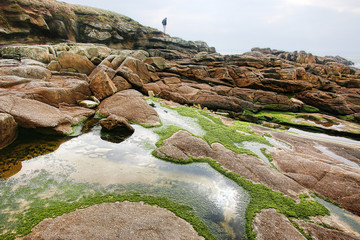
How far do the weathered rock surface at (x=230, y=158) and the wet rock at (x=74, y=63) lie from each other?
18102 millimetres

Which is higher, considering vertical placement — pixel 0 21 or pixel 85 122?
pixel 0 21

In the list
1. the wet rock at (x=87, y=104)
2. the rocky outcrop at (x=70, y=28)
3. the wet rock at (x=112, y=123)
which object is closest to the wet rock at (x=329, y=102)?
the wet rock at (x=112, y=123)

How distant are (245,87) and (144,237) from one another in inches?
1180

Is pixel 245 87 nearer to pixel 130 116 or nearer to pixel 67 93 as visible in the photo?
pixel 130 116

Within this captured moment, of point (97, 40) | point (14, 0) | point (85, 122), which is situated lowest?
point (85, 122)

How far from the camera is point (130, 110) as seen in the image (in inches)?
626

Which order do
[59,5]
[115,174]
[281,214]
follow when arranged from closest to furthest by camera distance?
[281,214]
[115,174]
[59,5]

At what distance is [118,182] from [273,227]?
20.8 ft

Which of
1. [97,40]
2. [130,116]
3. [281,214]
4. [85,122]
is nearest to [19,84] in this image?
[85,122]

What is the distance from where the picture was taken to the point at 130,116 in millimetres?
15281

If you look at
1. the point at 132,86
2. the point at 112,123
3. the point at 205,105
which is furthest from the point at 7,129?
the point at 205,105

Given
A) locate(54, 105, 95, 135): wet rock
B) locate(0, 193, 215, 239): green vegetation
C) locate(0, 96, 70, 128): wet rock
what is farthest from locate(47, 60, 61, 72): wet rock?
locate(0, 193, 215, 239): green vegetation

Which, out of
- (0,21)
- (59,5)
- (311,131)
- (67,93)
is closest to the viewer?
(67,93)

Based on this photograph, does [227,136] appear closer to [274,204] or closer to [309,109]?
[274,204]
